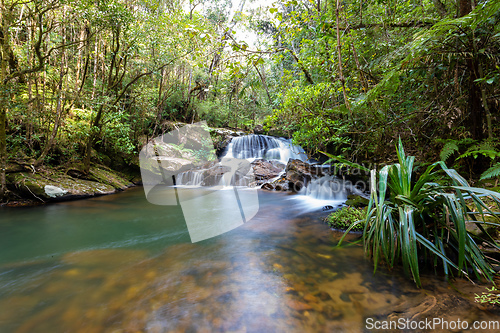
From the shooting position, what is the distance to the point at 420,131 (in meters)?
4.09

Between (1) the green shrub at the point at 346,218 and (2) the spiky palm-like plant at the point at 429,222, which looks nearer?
(2) the spiky palm-like plant at the point at 429,222

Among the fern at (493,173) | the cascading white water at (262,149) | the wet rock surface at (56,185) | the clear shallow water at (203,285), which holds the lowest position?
the clear shallow water at (203,285)

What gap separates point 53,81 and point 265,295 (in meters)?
9.08

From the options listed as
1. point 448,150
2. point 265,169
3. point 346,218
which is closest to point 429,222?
point 448,150

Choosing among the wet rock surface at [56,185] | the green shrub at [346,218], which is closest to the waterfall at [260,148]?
the wet rock surface at [56,185]

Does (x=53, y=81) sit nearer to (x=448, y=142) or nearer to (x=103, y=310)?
(x=103, y=310)

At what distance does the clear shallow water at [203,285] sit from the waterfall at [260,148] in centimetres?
883

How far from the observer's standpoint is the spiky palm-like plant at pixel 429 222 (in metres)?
1.86

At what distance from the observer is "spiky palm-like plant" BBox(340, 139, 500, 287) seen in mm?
1860

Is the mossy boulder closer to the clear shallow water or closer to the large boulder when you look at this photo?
the clear shallow water

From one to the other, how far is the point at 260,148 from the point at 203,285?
37.3ft

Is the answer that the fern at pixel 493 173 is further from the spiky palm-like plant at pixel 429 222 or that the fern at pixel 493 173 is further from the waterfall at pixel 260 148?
the waterfall at pixel 260 148

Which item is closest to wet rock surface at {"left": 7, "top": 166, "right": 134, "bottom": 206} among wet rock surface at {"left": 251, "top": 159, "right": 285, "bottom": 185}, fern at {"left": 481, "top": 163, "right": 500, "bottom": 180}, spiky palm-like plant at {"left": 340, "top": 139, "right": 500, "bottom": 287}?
wet rock surface at {"left": 251, "top": 159, "right": 285, "bottom": 185}

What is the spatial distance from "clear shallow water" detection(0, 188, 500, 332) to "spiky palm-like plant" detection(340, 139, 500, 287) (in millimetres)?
241
